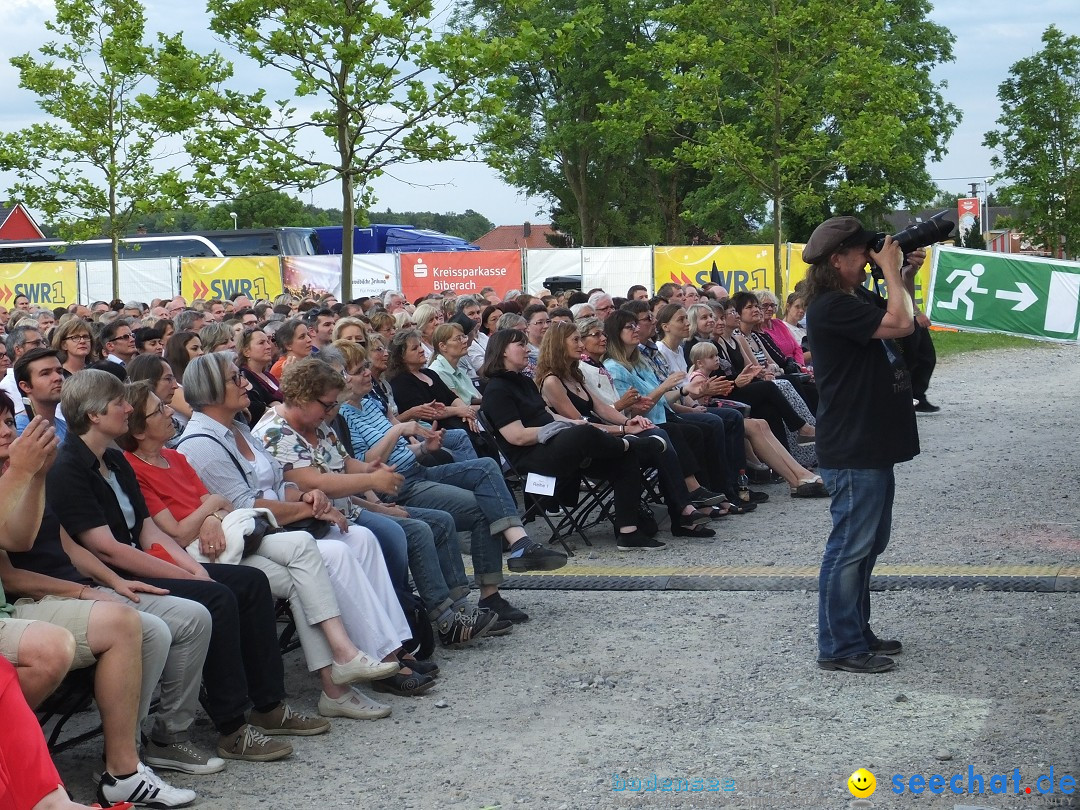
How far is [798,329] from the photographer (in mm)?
13578

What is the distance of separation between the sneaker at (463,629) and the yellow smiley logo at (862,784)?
2.40 metres

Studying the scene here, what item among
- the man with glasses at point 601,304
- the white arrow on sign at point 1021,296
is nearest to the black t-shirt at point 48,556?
the man with glasses at point 601,304

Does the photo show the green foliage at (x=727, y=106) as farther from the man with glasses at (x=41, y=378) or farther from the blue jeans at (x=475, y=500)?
the man with glasses at (x=41, y=378)

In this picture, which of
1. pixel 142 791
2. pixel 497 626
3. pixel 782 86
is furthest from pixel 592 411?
pixel 782 86

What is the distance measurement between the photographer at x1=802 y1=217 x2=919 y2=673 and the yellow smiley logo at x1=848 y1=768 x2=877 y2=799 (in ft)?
4.07

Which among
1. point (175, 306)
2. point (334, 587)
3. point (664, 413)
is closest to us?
point (334, 587)

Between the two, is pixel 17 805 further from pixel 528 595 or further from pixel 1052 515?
pixel 1052 515

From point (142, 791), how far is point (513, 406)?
13.7 ft

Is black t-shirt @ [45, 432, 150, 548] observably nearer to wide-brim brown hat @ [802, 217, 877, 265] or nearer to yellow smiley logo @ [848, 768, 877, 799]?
yellow smiley logo @ [848, 768, 877, 799]


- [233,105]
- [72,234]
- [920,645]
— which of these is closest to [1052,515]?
[920,645]

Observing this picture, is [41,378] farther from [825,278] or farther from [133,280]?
[133,280]

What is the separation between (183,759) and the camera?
4762 millimetres

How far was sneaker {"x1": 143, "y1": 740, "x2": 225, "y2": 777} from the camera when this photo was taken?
4742mm

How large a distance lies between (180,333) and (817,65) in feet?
59.3
